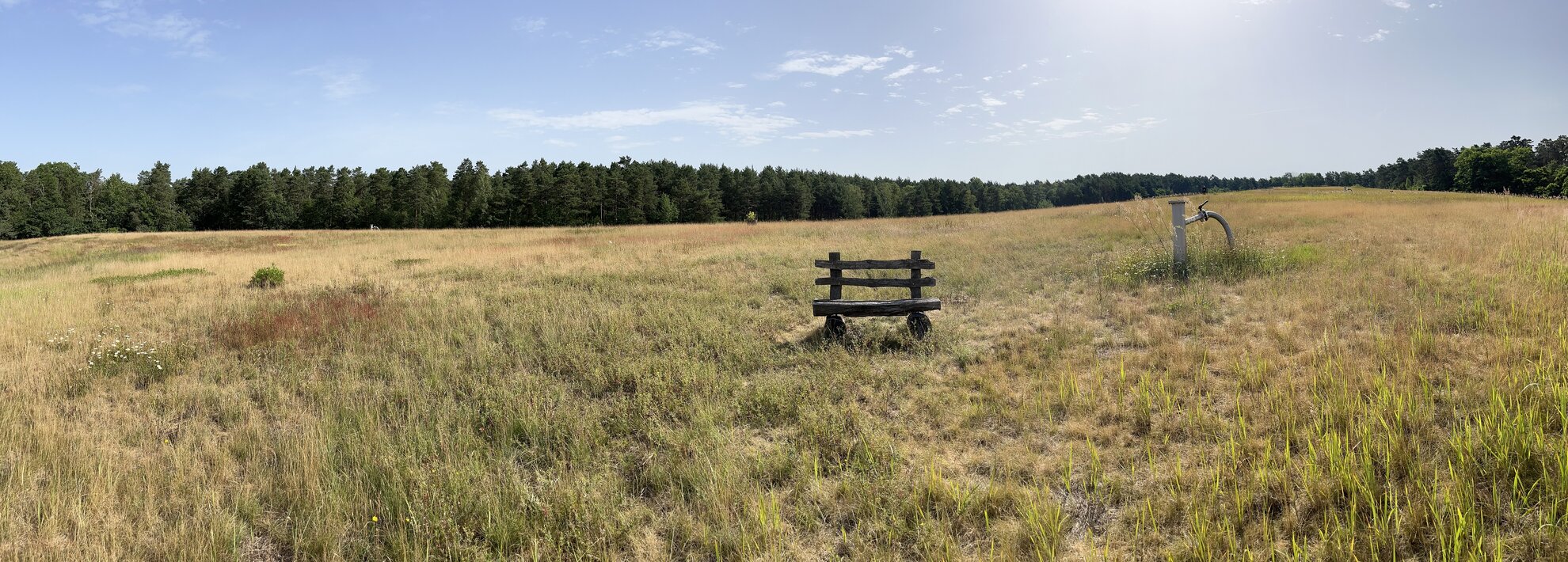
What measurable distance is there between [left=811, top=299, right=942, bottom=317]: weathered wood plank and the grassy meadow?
376 millimetres

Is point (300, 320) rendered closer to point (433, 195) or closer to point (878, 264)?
point (878, 264)

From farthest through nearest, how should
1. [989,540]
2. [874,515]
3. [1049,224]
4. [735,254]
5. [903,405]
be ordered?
1. [1049,224]
2. [735,254]
3. [903,405]
4. [874,515]
5. [989,540]

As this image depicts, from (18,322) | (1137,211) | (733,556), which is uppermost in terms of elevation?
(1137,211)

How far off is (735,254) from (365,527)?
1605 cm

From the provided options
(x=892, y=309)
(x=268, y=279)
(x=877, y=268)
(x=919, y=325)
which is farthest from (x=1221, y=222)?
(x=268, y=279)

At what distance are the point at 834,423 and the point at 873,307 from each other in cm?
328

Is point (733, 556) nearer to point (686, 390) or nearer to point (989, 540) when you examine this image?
point (989, 540)

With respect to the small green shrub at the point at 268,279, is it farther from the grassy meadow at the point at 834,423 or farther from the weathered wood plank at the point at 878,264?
the weathered wood plank at the point at 878,264

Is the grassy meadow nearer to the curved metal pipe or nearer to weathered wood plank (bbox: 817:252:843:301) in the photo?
weathered wood plank (bbox: 817:252:843:301)

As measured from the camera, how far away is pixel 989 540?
369cm

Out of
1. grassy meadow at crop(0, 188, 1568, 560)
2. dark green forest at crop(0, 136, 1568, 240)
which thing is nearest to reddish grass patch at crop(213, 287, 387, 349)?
grassy meadow at crop(0, 188, 1568, 560)

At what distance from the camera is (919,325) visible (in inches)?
336

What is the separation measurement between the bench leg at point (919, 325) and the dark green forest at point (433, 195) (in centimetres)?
5532

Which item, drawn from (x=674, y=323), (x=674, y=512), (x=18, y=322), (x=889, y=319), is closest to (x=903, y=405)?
(x=674, y=512)
